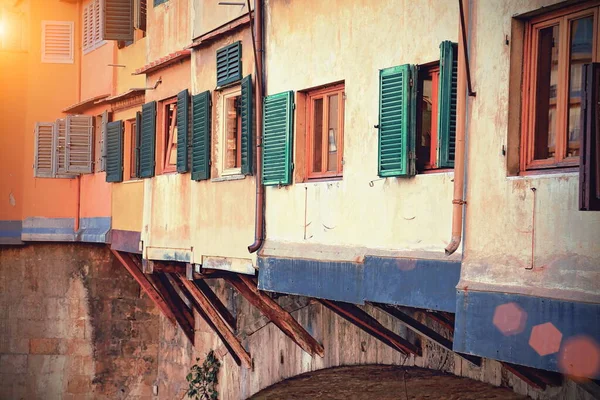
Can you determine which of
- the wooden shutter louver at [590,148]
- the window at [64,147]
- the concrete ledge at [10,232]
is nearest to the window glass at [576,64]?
the wooden shutter louver at [590,148]

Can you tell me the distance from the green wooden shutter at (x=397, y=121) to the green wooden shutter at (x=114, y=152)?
9115mm

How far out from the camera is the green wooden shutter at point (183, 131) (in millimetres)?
13828

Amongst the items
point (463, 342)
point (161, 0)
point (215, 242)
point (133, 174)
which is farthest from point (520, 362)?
point (133, 174)

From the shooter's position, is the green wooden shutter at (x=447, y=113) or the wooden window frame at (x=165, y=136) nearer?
the green wooden shutter at (x=447, y=113)

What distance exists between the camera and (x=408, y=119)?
8828 millimetres

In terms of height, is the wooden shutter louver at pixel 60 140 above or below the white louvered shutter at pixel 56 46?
below

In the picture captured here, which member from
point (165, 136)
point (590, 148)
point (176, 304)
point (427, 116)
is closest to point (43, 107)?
point (176, 304)

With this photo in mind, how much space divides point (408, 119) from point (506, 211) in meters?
1.59

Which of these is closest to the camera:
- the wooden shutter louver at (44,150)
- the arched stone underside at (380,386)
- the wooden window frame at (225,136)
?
the arched stone underside at (380,386)

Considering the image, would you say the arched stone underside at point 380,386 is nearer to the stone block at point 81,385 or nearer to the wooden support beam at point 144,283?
the wooden support beam at point 144,283

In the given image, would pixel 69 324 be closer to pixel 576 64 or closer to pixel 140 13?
pixel 140 13

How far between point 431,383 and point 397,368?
2.20 ft

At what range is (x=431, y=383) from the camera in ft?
37.2

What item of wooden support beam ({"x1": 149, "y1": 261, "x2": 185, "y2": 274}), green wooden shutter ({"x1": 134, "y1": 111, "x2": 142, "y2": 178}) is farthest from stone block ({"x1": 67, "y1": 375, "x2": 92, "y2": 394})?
wooden support beam ({"x1": 149, "y1": 261, "x2": 185, "y2": 274})
